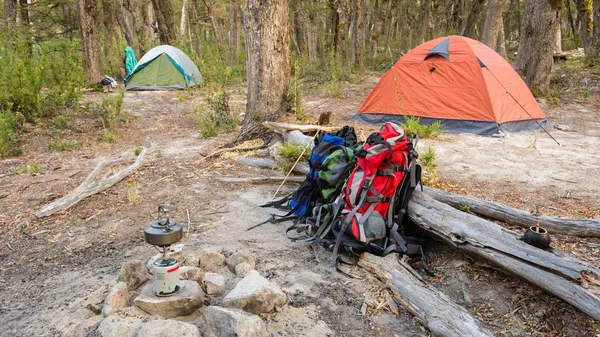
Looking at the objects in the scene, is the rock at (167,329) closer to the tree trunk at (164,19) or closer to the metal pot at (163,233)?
the metal pot at (163,233)

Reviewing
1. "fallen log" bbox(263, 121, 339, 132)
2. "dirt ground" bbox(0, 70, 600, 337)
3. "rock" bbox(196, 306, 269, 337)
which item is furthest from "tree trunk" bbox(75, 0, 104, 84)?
"rock" bbox(196, 306, 269, 337)

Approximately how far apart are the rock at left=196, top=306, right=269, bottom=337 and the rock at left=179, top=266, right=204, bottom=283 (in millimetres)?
489

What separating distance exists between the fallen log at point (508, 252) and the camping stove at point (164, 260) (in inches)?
74.2

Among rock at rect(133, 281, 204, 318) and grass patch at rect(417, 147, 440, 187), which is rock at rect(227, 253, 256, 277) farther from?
grass patch at rect(417, 147, 440, 187)

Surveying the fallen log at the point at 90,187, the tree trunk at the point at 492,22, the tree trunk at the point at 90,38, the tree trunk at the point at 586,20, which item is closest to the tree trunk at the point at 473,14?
the tree trunk at the point at 586,20

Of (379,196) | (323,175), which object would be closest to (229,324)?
(379,196)

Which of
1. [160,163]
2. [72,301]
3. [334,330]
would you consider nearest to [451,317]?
[334,330]

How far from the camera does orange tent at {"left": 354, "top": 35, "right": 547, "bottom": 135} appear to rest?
24.4ft

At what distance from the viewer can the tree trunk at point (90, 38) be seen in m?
11.7

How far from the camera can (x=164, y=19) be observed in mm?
16188

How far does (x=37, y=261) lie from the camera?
3.62m

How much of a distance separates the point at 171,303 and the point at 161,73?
12272 mm

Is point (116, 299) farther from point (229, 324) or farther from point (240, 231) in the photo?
point (240, 231)

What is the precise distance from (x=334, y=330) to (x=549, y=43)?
9.70m
